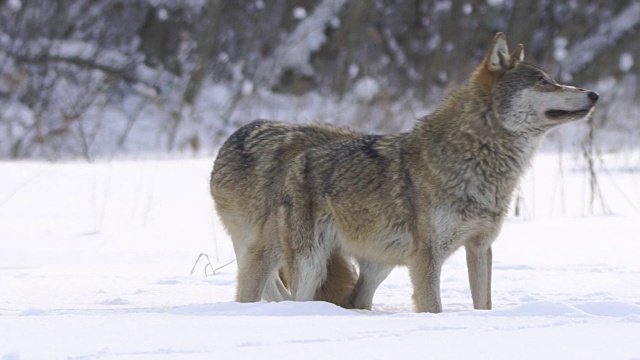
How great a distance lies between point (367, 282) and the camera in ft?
19.0

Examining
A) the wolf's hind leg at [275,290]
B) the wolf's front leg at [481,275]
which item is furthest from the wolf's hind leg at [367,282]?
the wolf's front leg at [481,275]

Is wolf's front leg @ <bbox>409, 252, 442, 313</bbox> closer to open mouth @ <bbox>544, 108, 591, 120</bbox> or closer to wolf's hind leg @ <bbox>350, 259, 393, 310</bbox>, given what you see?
wolf's hind leg @ <bbox>350, 259, 393, 310</bbox>

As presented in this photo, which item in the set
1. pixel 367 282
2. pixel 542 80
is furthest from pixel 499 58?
pixel 367 282

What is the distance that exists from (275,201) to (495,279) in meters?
1.53

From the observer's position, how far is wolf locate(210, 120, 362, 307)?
5.70 m

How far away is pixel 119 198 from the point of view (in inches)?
397

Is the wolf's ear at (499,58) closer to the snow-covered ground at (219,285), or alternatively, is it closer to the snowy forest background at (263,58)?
the snow-covered ground at (219,285)

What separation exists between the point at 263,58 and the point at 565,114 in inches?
607

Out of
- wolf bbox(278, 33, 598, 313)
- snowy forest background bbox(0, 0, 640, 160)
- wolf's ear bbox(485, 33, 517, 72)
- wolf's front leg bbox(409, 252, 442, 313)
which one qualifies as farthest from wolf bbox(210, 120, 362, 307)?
snowy forest background bbox(0, 0, 640, 160)

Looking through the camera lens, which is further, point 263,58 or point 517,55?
point 263,58

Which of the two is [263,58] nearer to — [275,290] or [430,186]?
[275,290]

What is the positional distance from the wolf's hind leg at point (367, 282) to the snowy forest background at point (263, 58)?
1018cm

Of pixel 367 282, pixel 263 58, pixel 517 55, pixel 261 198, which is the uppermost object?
pixel 517 55

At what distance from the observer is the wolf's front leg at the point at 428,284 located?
514 cm
